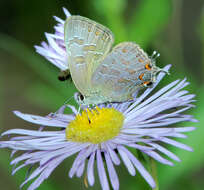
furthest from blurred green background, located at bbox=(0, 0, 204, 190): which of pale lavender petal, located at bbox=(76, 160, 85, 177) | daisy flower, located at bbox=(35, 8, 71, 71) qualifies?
daisy flower, located at bbox=(35, 8, 71, 71)

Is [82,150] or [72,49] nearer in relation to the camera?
[82,150]

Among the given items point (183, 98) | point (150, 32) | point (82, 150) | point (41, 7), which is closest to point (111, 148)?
point (82, 150)

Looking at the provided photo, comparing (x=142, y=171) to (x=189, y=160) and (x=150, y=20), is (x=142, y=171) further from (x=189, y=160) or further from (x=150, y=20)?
(x=150, y=20)

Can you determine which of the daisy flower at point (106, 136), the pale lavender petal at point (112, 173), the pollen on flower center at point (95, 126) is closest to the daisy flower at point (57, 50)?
the daisy flower at point (106, 136)

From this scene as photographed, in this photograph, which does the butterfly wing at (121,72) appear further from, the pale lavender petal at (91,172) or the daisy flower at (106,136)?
the pale lavender petal at (91,172)

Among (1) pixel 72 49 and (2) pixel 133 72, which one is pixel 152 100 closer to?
(2) pixel 133 72

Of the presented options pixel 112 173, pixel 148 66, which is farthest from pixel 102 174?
pixel 148 66

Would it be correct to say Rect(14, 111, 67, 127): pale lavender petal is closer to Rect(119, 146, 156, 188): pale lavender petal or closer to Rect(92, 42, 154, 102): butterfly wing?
Rect(92, 42, 154, 102): butterfly wing
